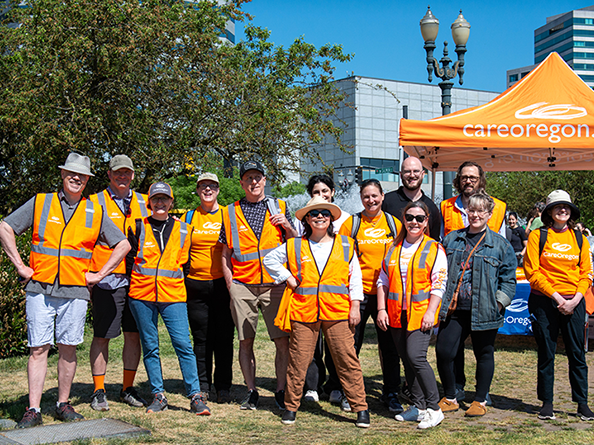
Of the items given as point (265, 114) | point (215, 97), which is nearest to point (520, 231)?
point (265, 114)

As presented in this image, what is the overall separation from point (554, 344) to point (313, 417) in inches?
87.9

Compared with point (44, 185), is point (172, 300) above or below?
below

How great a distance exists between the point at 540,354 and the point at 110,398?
4057 mm

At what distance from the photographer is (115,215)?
5754 millimetres

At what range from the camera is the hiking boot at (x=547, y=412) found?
5.40m

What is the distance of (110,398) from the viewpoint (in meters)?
6.06

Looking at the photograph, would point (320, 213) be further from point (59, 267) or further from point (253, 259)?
point (59, 267)

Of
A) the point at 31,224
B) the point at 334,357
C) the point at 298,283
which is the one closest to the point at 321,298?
the point at 298,283

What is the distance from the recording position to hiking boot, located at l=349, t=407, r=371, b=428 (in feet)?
17.0

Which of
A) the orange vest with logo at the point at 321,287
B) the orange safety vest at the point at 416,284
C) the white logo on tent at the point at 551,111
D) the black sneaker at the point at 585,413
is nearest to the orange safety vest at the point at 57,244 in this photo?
the orange vest with logo at the point at 321,287

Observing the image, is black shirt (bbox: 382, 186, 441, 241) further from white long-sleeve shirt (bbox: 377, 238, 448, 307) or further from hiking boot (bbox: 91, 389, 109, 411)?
hiking boot (bbox: 91, 389, 109, 411)

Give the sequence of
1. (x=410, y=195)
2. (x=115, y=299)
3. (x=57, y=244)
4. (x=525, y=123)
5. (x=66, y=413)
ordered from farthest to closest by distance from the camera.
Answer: (x=525, y=123)
(x=410, y=195)
(x=115, y=299)
(x=66, y=413)
(x=57, y=244)

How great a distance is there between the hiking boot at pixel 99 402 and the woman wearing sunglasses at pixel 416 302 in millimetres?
2555

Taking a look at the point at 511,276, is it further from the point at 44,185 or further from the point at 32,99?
the point at 44,185
